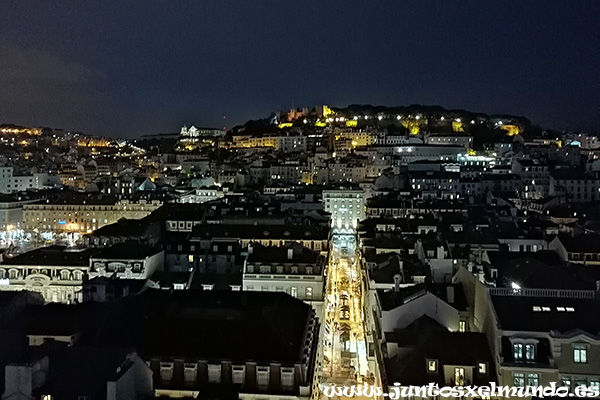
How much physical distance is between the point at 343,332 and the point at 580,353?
23.6 m

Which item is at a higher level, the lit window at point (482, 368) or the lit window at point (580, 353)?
the lit window at point (580, 353)

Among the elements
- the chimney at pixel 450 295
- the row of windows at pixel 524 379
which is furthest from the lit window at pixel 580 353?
the chimney at pixel 450 295

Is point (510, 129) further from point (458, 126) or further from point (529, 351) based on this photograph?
point (529, 351)

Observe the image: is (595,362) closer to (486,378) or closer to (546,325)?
(546,325)

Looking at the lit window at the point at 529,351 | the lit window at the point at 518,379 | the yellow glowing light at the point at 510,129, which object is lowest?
the lit window at the point at 518,379

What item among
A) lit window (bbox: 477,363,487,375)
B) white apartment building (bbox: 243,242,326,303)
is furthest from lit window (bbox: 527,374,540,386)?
white apartment building (bbox: 243,242,326,303)

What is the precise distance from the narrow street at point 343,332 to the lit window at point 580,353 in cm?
1440

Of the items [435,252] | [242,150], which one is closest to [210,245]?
[435,252]

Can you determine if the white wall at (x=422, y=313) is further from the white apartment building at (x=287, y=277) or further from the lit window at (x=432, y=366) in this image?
the white apartment building at (x=287, y=277)

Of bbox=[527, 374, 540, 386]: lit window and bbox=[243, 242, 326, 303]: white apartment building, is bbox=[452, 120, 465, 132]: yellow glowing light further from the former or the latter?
bbox=[527, 374, 540, 386]: lit window

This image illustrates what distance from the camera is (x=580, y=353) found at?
21844mm

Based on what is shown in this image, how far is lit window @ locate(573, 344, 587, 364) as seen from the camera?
859 inches

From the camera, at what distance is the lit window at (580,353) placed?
2181 cm

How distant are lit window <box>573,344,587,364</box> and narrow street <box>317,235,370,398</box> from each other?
47.3 ft
